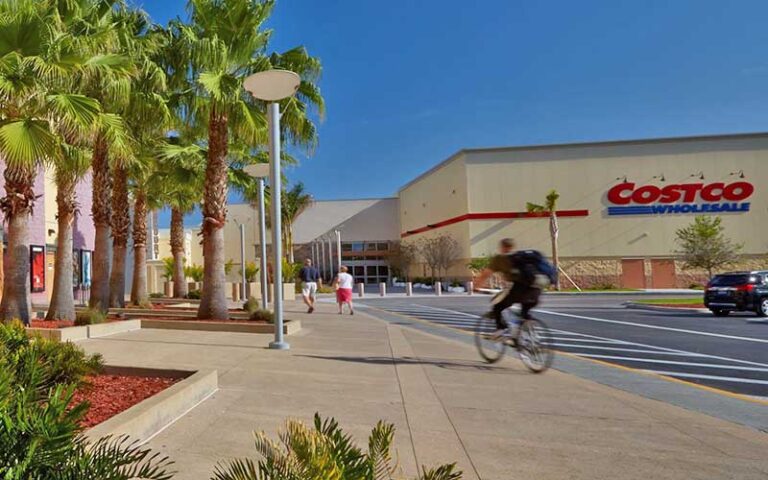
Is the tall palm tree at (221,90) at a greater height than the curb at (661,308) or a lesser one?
greater

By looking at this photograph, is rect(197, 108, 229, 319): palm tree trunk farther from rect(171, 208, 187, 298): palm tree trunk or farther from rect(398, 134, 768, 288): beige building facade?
rect(398, 134, 768, 288): beige building facade

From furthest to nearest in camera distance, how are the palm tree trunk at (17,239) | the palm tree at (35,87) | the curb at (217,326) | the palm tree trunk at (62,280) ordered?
the palm tree trunk at (62,280)
the curb at (217,326)
the palm tree trunk at (17,239)
the palm tree at (35,87)

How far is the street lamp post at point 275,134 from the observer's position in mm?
7797

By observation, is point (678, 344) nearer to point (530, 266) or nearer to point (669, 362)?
point (669, 362)

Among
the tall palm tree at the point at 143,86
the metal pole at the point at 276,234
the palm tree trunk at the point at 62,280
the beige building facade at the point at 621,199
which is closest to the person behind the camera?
the metal pole at the point at 276,234

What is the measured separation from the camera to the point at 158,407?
3842mm

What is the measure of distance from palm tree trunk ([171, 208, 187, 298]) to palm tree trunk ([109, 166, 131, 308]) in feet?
20.1

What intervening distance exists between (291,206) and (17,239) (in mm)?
34819

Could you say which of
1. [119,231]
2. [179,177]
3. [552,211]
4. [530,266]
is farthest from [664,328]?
[552,211]

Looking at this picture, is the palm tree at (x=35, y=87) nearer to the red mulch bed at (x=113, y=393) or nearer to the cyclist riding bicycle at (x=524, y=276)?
the red mulch bed at (x=113, y=393)

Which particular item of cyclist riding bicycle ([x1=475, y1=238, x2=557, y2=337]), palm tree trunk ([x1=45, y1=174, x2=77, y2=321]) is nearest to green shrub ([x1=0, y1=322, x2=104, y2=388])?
cyclist riding bicycle ([x1=475, y1=238, x2=557, y2=337])

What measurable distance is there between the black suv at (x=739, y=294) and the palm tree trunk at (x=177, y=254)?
2158cm

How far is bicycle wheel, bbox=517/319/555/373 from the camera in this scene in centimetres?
652

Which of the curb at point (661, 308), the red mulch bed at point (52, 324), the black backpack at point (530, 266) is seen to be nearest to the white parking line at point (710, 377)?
the black backpack at point (530, 266)
